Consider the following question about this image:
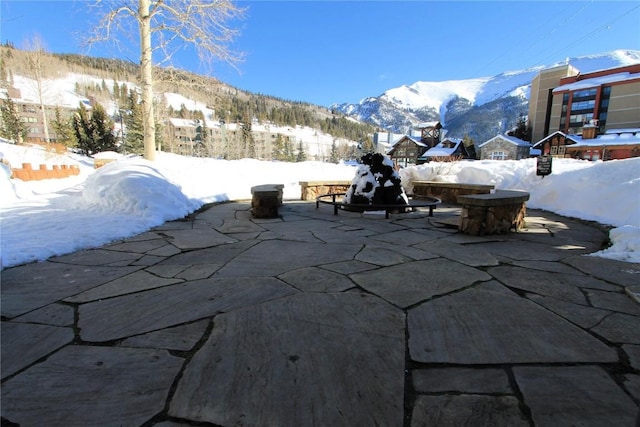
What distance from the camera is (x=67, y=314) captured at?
1968 millimetres

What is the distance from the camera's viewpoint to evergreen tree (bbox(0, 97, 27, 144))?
33094mm

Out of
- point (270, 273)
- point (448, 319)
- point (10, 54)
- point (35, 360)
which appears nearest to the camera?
Result: point (35, 360)

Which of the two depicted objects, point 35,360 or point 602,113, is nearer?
point 35,360

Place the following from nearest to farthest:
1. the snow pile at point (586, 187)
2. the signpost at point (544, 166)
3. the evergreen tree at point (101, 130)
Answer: the snow pile at point (586, 187), the signpost at point (544, 166), the evergreen tree at point (101, 130)

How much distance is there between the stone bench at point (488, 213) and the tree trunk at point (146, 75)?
9059mm

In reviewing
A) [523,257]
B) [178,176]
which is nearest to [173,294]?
[523,257]

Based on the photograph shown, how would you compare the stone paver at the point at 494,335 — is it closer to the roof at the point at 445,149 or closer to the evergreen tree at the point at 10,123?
the roof at the point at 445,149

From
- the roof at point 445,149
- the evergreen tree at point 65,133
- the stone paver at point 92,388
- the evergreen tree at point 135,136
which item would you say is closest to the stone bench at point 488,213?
the stone paver at point 92,388

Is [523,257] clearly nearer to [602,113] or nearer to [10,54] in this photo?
[602,113]

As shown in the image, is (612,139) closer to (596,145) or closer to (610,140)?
(610,140)

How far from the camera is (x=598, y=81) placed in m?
36.8

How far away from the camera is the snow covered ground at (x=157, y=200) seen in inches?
140

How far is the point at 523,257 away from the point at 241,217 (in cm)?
460

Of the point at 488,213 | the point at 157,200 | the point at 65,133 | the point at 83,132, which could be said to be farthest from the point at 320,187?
the point at 65,133
